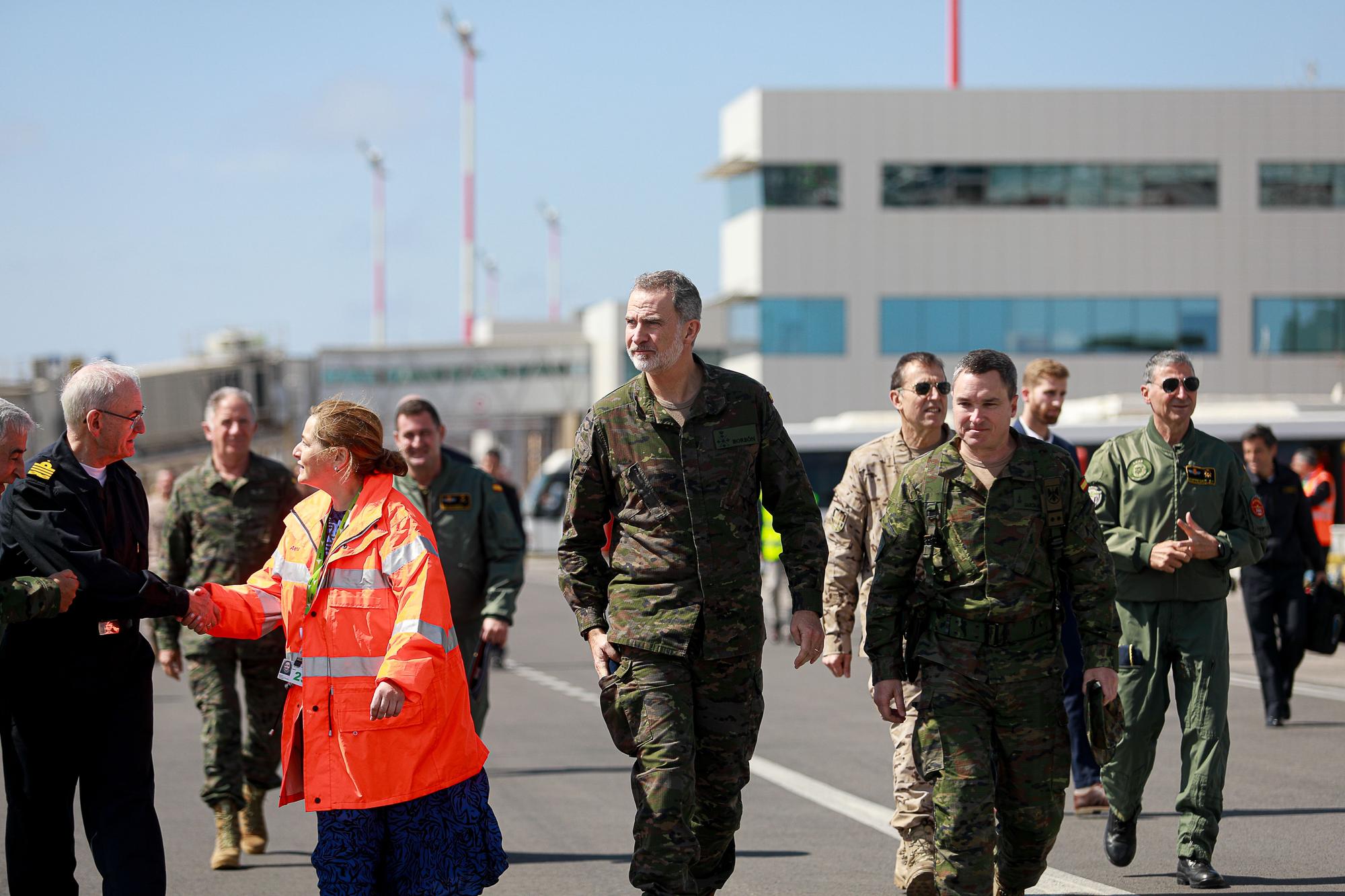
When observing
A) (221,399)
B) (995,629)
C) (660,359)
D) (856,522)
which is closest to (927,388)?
(856,522)

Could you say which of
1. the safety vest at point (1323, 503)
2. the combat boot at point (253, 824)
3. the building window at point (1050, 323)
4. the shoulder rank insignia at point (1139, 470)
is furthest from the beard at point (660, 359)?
the building window at point (1050, 323)

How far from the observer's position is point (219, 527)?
8.25 m

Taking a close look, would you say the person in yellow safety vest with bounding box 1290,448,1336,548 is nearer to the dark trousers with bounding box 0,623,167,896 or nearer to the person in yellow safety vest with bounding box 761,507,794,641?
the person in yellow safety vest with bounding box 761,507,794,641

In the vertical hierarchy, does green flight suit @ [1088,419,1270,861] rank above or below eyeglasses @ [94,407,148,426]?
below

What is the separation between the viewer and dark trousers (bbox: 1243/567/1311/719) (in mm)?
12453

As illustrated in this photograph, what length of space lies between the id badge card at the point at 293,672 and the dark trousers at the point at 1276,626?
879 centimetres

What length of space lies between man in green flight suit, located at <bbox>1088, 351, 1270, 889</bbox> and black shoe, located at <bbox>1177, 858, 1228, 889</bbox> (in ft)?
0.24

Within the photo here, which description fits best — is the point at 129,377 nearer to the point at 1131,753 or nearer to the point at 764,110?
the point at 1131,753

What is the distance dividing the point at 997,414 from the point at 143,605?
293cm

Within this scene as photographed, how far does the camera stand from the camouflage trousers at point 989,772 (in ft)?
18.5

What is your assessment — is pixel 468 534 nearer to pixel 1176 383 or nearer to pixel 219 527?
pixel 219 527

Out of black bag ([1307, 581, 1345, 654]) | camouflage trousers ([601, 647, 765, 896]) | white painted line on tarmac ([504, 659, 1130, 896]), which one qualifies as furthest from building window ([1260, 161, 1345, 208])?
camouflage trousers ([601, 647, 765, 896])

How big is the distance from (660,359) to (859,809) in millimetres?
4067

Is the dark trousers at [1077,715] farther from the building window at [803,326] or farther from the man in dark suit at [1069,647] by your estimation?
the building window at [803,326]
